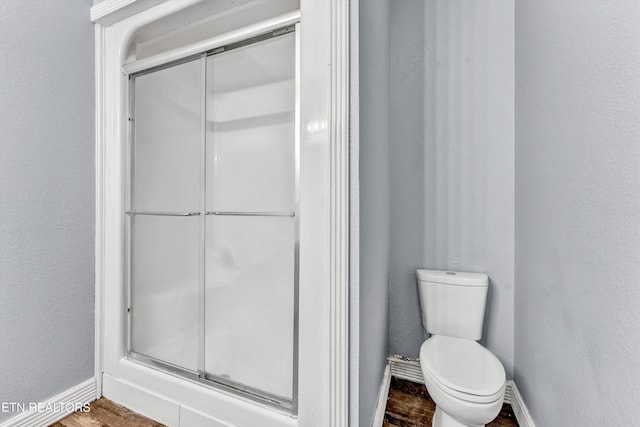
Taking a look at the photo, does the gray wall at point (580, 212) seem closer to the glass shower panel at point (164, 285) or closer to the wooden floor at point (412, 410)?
the wooden floor at point (412, 410)

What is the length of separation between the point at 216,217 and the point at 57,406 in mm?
1045

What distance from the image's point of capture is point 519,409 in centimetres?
144

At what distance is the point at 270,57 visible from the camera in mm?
1316

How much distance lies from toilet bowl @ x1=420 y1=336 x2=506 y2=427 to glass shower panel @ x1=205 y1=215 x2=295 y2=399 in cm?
59

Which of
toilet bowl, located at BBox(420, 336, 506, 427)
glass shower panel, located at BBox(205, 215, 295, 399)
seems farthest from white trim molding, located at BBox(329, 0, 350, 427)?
toilet bowl, located at BBox(420, 336, 506, 427)

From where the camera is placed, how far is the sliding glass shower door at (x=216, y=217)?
130 centimetres

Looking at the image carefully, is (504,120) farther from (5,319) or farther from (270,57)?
(5,319)

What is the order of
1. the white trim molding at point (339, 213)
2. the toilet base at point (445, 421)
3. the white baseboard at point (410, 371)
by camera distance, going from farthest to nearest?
1. the white baseboard at point (410, 371)
2. the toilet base at point (445, 421)
3. the white trim molding at point (339, 213)

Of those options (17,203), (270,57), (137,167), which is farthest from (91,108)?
(270,57)

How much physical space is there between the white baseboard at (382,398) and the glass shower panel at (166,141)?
1.27 m

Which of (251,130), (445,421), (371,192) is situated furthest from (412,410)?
(251,130)

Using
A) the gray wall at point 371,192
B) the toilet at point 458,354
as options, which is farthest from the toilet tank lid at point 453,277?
the gray wall at point 371,192

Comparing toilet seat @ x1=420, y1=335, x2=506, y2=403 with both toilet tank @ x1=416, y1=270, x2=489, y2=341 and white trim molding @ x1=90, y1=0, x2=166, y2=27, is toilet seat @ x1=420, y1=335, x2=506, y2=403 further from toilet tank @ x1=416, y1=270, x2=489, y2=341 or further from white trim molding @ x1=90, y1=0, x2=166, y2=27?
white trim molding @ x1=90, y1=0, x2=166, y2=27

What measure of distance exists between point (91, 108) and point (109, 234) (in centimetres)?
61
